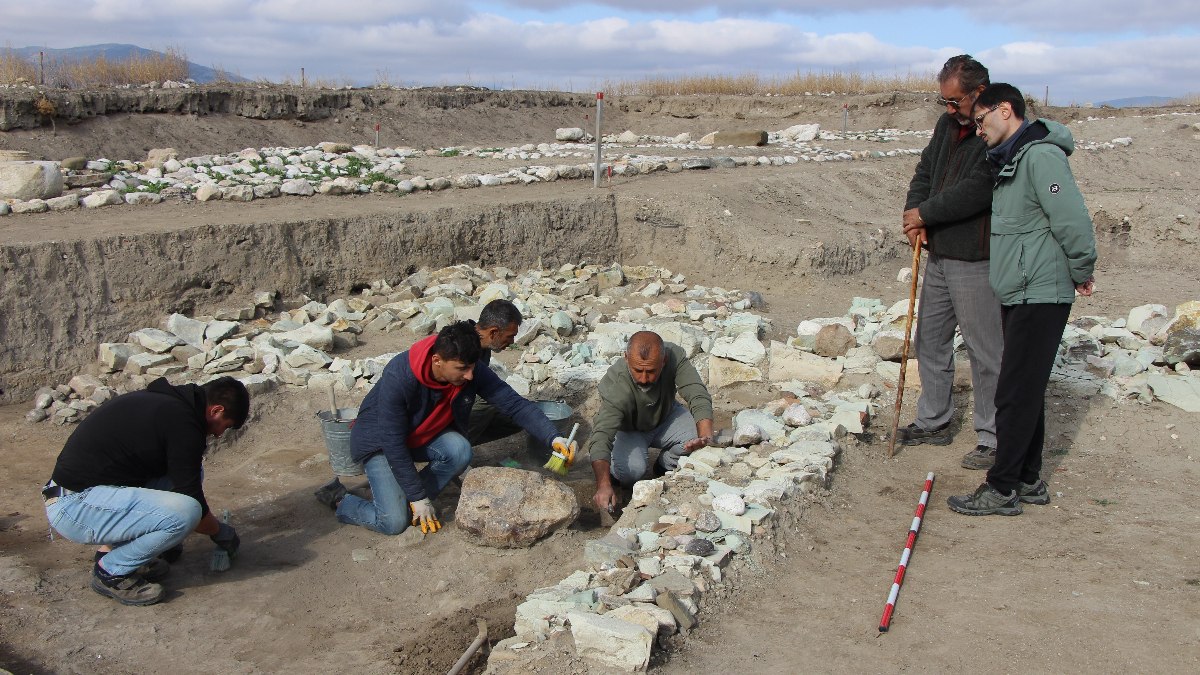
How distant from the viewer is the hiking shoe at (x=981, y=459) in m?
4.75

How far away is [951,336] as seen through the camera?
4934 millimetres

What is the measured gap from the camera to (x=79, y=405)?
21.8 feet

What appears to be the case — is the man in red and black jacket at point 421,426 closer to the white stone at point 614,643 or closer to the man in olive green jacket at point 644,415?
the man in olive green jacket at point 644,415

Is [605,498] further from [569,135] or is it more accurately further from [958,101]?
[569,135]

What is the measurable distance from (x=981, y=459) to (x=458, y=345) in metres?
2.77

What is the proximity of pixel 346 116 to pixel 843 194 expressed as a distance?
11603 mm

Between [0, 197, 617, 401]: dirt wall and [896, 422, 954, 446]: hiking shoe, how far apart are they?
5.43m

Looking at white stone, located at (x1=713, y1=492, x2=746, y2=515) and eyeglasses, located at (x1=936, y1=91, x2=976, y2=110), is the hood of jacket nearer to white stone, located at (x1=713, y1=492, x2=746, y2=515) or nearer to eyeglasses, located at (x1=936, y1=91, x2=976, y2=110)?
eyeglasses, located at (x1=936, y1=91, x2=976, y2=110)

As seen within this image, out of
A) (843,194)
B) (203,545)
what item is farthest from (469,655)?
(843,194)

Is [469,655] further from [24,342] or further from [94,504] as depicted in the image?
[24,342]

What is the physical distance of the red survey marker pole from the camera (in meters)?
3.38

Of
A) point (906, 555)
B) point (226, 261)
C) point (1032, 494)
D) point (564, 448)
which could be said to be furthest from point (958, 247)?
point (226, 261)

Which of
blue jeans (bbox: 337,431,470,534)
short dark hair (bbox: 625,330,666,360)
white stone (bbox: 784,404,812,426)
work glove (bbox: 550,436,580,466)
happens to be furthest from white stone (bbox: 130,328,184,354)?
white stone (bbox: 784,404,812,426)

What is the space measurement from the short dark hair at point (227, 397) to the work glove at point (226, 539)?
28.6 inches
